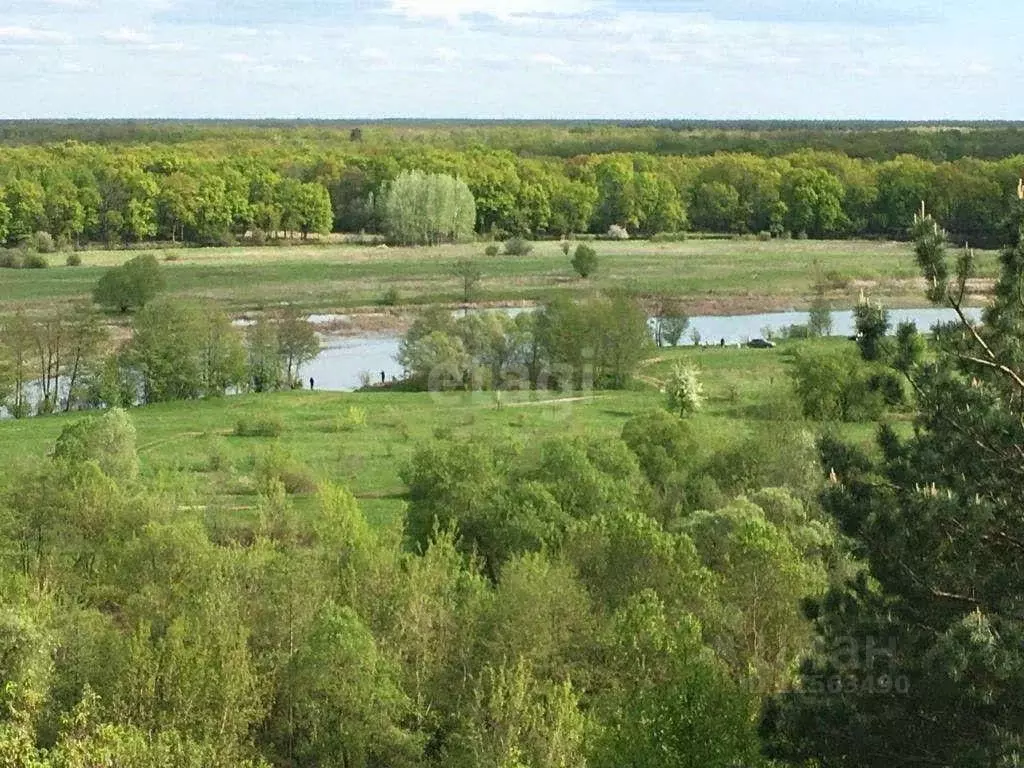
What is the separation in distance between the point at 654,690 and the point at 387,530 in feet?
29.0

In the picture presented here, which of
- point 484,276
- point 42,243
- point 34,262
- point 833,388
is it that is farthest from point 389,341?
point 42,243

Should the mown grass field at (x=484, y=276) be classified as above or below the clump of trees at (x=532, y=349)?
below

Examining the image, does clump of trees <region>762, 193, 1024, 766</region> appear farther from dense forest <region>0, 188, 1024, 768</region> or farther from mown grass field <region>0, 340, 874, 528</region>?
mown grass field <region>0, 340, 874, 528</region>

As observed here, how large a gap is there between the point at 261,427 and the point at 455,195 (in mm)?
63818

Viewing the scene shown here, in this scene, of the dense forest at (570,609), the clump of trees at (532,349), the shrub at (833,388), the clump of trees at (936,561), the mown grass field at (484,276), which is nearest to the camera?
the clump of trees at (936,561)

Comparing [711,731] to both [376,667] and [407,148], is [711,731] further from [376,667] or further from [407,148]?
[407,148]

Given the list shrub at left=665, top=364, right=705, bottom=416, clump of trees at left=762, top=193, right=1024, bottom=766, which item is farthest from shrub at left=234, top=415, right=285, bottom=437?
clump of trees at left=762, top=193, right=1024, bottom=766

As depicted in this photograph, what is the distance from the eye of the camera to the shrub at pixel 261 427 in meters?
46.0

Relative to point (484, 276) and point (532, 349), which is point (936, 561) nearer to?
point (532, 349)

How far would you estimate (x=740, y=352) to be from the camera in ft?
199

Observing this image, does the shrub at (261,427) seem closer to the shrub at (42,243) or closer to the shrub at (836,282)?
the shrub at (836,282)

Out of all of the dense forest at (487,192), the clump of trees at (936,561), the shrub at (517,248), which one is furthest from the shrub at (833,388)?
the dense forest at (487,192)

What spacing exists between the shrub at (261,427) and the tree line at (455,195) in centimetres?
5678

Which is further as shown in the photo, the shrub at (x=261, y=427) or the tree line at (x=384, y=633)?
the shrub at (x=261, y=427)
